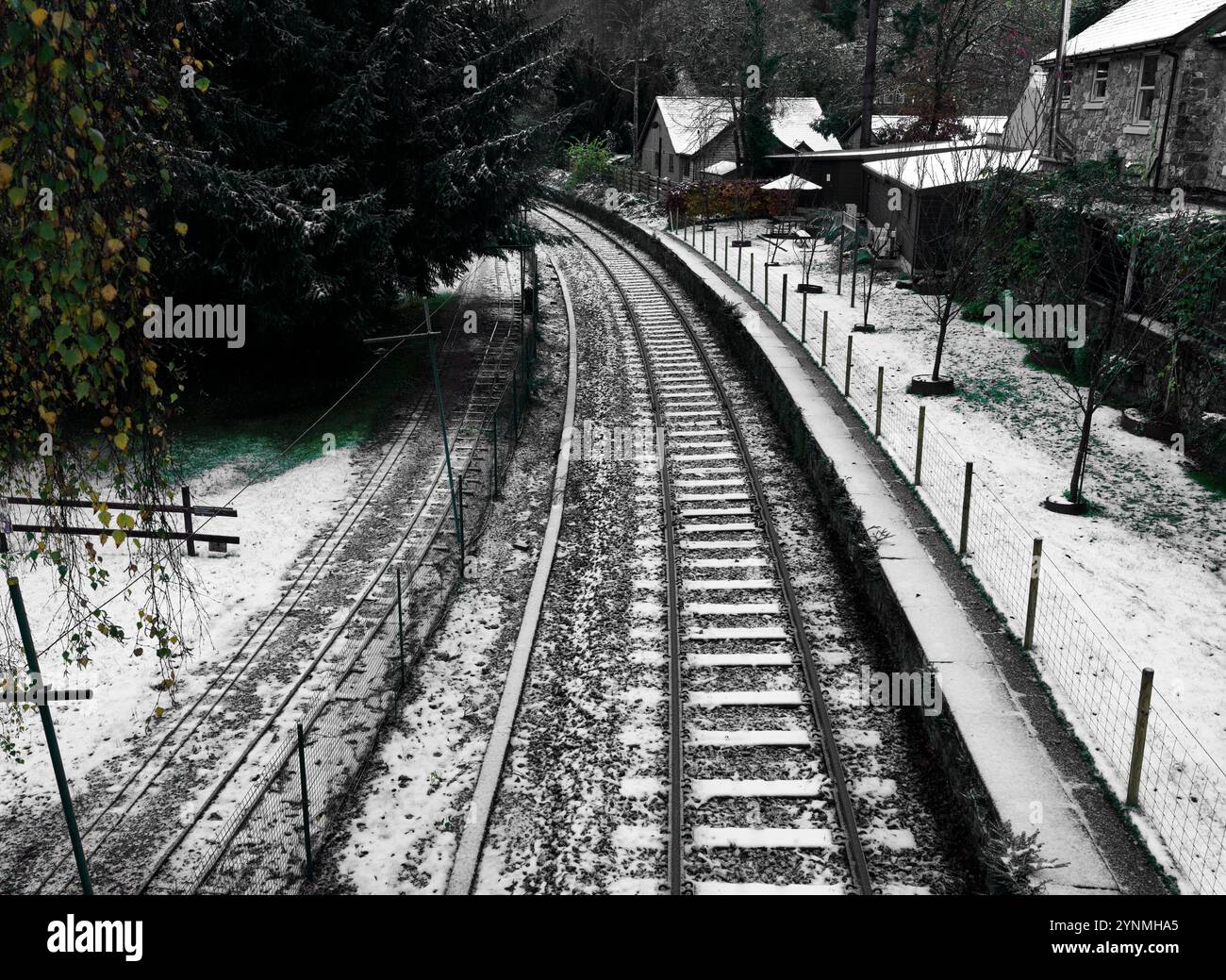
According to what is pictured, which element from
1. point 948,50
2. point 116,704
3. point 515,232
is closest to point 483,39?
point 515,232

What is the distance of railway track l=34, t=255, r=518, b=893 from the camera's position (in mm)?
8938

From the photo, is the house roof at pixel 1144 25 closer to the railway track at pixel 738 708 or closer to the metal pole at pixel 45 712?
the railway track at pixel 738 708

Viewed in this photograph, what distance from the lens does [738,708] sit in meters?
10.8

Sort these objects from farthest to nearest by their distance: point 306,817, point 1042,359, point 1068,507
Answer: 1. point 1042,359
2. point 1068,507
3. point 306,817

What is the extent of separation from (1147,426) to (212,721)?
50.7 ft

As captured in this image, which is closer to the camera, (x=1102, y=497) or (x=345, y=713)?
(x=345, y=713)

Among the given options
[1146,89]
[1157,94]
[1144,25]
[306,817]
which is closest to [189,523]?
[306,817]

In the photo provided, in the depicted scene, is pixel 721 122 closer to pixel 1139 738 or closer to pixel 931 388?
pixel 931 388

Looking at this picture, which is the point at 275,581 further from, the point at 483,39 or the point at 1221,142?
the point at 1221,142

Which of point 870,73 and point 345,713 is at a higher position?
point 870,73

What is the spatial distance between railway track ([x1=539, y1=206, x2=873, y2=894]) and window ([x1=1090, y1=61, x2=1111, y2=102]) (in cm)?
1387

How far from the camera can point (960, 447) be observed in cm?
1650

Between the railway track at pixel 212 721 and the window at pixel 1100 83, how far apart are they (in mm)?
18795

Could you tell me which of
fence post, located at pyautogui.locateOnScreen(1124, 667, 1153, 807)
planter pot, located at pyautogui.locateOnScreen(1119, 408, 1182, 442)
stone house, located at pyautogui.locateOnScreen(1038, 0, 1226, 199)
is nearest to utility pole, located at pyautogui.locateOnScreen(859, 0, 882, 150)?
stone house, located at pyautogui.locateOnScreen(1038, 0, 1226, 199)
